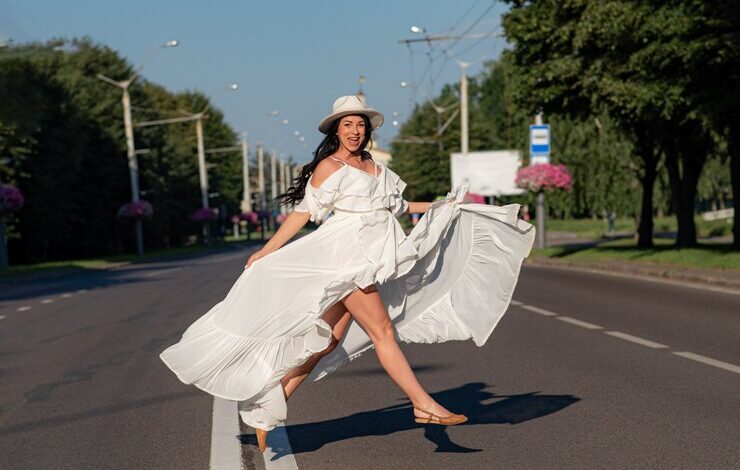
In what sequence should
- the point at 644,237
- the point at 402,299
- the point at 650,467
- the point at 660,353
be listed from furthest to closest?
the point at 644,237, the point at 660,353, the point at 402,299, the point at 650,467

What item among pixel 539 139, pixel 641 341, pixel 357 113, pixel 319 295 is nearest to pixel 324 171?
pixel 357 113

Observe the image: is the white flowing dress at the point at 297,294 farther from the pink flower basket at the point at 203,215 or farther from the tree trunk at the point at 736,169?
the pink flower basket at the point at 203,215

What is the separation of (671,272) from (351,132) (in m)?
18.7

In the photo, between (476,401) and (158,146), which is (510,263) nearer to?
(476,401)

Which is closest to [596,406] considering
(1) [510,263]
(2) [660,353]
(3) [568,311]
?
(1) [510,263]

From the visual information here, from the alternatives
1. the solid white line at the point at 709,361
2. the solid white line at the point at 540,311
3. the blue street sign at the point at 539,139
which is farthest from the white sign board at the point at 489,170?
the solid white line at the point at 709,361

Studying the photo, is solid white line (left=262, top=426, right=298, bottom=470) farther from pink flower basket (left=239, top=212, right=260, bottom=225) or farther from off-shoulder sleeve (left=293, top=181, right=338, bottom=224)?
pink flower basket (left=239, top=212, right=260, bottom=225)

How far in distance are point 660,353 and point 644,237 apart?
28.4 meters

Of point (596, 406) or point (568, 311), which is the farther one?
point (568, 311)

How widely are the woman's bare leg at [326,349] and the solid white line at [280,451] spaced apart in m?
0.34

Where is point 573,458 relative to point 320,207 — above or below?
below

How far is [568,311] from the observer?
1736 centimetres

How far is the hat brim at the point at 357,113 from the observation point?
279 inches

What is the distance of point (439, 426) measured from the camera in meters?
8.01
